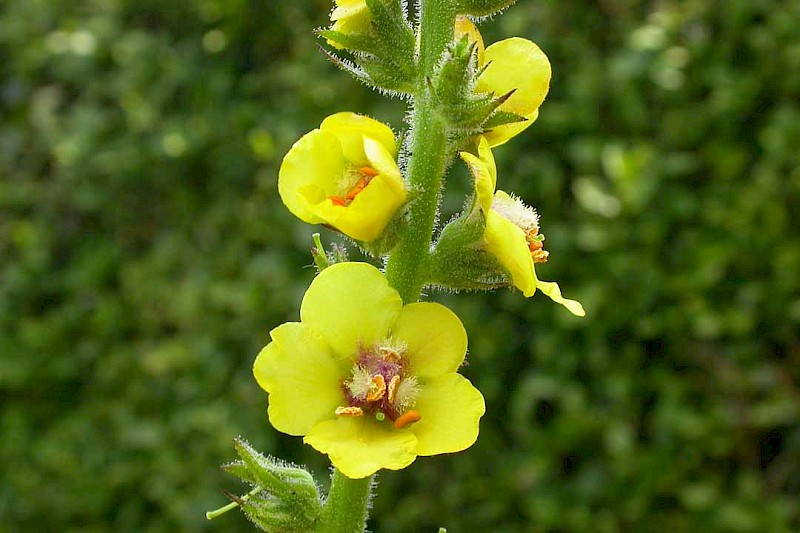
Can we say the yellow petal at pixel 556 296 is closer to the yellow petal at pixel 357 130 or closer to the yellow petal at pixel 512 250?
the yellow petal at pixel 512 250

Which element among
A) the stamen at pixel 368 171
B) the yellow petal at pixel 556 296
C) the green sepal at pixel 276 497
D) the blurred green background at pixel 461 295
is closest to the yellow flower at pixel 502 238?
the yellow petal at pixel 556 296

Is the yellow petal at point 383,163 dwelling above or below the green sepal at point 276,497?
above

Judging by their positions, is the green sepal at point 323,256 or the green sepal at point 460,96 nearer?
the green sepal at point 460,96

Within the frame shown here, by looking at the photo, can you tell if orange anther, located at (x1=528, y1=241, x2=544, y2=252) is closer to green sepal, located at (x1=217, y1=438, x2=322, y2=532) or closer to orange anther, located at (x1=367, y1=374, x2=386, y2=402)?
orange anther, located at (x1=367, y1=374, x2=386, y2=402)

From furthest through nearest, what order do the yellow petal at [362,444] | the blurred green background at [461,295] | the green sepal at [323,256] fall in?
the blurred green background at [461,295], the green sepal at [323,256], the yellow petal at [362,444]

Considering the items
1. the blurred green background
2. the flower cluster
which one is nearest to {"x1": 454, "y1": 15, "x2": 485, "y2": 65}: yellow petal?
the flower cluster

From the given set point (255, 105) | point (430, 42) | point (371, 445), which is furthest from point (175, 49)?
point (371, 445)

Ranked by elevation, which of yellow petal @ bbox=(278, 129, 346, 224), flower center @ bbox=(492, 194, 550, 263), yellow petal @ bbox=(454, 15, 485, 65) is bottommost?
flower center @ bbox=(492, 194, 550, 263)
